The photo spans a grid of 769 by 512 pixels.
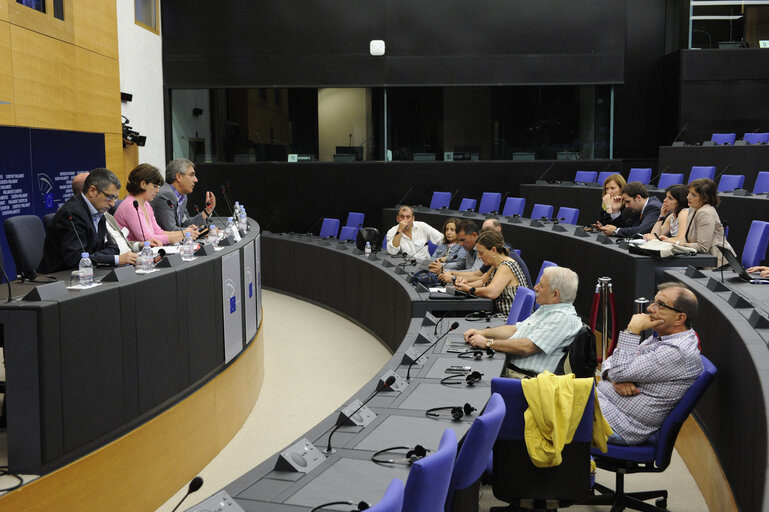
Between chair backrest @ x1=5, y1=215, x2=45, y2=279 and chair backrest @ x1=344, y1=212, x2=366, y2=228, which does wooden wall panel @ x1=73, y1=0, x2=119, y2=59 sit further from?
chair backrest @ x1=5, y1=215, x2=45, y2=279

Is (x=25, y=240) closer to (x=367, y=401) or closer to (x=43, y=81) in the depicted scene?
(x=367, y=401)

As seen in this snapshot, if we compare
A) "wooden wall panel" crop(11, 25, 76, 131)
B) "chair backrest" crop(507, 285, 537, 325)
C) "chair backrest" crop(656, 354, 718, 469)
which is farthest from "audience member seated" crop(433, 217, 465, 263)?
"wooden wall panel" crop(11, 25, 76, 131)

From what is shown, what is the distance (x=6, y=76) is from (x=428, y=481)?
6.07 m

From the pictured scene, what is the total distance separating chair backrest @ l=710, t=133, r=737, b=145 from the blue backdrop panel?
8458 millimetres

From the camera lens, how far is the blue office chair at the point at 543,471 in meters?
3.03

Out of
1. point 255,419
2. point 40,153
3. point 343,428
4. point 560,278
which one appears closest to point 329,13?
point 40,153

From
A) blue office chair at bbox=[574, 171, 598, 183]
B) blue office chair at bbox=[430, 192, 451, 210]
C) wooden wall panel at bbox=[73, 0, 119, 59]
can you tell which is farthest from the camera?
blue office chair at bbox=[574, 171, 598, 183]

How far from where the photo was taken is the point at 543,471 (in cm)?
304

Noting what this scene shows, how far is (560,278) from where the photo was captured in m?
3.77

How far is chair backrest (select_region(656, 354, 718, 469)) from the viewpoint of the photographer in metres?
3.30

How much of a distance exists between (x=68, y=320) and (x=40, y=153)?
16.1ft

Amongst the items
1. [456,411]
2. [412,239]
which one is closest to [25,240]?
[456,411]

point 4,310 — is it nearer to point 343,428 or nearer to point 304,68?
point 343,428

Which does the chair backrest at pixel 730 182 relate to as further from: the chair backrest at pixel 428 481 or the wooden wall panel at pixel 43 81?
the chair backrest at pixel 428 481
